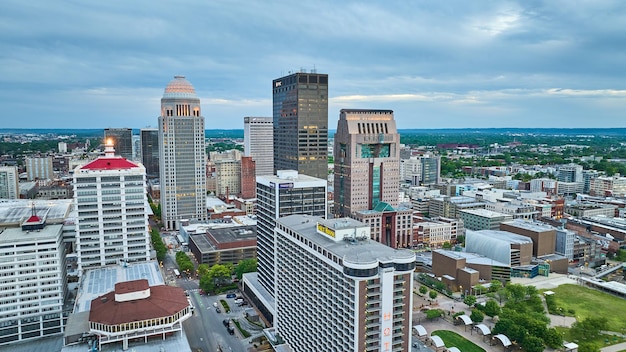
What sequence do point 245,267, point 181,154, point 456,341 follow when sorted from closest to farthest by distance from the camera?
point 456,341, point 245,267, point 181,154

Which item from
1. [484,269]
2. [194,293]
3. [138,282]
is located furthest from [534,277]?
[138,282]

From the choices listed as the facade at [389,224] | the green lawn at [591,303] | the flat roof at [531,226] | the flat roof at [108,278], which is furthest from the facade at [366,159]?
the flat roof at [108,278]

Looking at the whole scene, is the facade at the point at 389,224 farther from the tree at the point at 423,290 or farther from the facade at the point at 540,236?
the facade at the point at 540,236

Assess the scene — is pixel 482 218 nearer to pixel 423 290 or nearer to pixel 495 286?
pixel 495 286

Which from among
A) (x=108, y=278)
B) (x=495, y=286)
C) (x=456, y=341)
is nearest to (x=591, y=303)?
(x=495, y=286)

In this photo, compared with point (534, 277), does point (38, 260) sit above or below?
Result: above

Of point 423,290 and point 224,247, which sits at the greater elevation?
point 224,247

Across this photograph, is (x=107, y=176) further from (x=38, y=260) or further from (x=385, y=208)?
(x=385, y=208)
